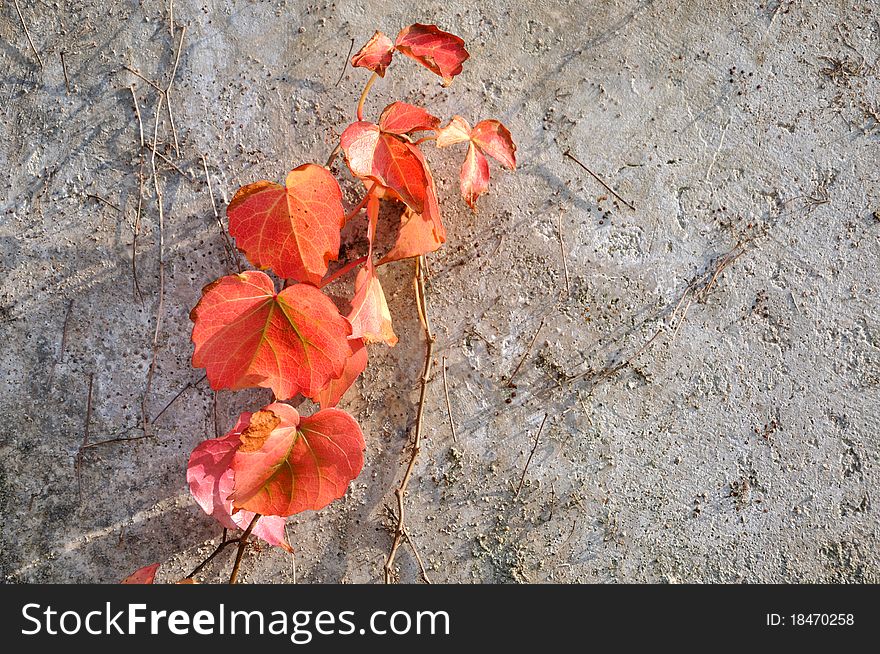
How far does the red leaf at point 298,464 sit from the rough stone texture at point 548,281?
1.01 feet

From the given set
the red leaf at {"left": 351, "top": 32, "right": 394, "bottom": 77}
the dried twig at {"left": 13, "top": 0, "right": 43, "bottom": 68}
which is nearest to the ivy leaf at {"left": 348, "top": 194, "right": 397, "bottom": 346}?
the red leaf at {"left": 351, "top": 32, "right": 394, "bottom": 77}

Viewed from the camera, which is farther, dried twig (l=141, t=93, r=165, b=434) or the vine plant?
dried twig (l=141, t=93, r=165, b=434)

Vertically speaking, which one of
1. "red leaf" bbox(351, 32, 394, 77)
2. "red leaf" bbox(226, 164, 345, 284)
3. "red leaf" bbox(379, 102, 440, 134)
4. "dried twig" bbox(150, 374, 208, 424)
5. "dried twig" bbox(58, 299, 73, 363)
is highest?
"red leaf" bbox(351, 32, 394, 77)

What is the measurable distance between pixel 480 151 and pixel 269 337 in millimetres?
775

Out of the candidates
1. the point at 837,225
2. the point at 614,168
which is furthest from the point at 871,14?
the point at 614,168

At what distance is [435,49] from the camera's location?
1.65 meters

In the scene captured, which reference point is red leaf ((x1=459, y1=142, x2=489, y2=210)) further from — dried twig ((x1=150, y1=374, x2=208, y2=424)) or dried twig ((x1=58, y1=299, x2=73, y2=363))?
dried twig ((x1=58, y1=299, x2=73, y2=363))

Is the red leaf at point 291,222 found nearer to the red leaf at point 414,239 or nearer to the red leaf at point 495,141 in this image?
the red leaf at point 414,239

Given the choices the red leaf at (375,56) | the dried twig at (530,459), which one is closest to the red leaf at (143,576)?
the dried twig at (530,459)

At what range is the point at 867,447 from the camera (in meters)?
1.92

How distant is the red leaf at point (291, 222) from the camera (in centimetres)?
152

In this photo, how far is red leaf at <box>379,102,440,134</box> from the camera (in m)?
1.59

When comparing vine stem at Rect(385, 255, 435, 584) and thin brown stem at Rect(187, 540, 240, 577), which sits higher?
vine stem at Rect(385, 255, 435, 584)

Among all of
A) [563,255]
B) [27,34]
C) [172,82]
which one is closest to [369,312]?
[563,255]
